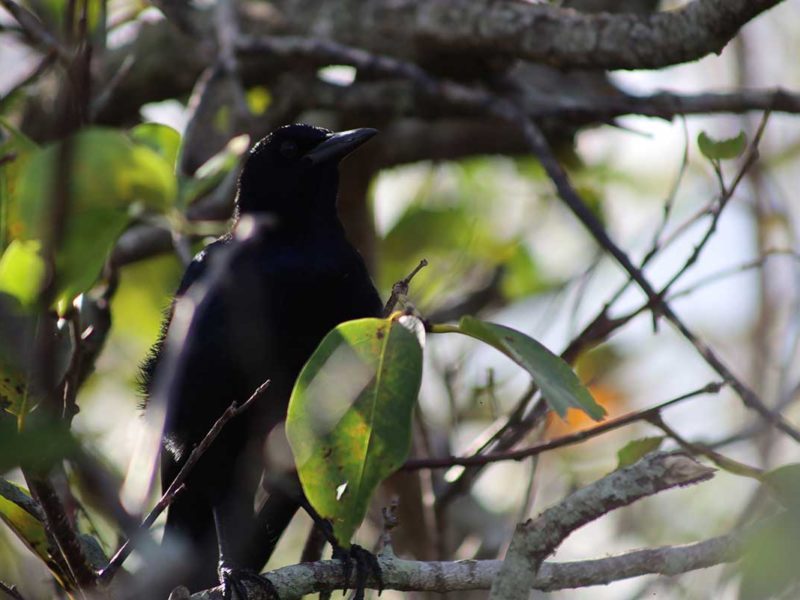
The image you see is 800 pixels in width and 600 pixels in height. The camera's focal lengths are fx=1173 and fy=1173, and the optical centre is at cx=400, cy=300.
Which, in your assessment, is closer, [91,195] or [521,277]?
[91,195]

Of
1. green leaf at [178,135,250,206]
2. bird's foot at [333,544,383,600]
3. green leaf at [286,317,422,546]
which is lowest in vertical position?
bird's foot at [333,544,383,600]

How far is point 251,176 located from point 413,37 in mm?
867

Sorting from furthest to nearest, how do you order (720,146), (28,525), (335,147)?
(335,147)
(720,146)
(28,525)

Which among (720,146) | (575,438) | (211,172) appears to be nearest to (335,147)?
(211,172)

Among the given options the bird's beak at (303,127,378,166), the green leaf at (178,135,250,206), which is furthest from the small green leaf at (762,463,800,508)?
the bird's beak at (303,127,378,166)

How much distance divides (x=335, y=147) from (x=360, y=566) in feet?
4.98

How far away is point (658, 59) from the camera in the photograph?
367cm

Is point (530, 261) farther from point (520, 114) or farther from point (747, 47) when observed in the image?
point (747, 47)

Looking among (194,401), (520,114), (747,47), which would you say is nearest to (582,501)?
(194,401)

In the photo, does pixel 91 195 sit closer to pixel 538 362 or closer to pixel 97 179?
pixel 97 179

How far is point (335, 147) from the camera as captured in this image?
3982 millimetres

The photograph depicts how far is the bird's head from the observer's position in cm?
397

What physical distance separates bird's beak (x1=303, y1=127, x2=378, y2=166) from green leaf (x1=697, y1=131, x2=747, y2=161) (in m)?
1.22

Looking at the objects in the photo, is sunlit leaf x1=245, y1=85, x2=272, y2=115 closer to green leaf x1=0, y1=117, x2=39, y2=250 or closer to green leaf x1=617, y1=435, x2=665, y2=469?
green leaf x1=0, y1=117, x2=39, y2=250
